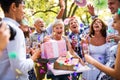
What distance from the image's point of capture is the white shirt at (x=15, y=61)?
1901 millimetres

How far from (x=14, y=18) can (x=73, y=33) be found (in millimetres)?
2906

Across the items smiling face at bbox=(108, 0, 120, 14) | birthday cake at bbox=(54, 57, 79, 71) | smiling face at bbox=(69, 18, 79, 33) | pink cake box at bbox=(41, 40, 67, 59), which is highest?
smiling face at bbox=(108, 0, 120, 14)

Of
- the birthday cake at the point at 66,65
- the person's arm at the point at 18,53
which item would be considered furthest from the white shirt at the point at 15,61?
the birthday cake at the point at 66,65

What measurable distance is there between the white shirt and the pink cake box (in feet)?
5.23

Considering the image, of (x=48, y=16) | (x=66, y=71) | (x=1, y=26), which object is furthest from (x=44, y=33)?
(x=48, y=16)

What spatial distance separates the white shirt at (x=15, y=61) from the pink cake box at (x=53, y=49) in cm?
159

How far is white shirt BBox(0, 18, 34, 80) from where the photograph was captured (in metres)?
1.90

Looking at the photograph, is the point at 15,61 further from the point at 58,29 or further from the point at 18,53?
the point at 58,29

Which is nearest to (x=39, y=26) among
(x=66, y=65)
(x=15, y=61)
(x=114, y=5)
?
(x=66, y=65)

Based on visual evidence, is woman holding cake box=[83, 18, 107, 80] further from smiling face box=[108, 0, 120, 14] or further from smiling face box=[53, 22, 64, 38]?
smiling face box=[108, 0, 120, 14]

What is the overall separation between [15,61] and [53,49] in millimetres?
1840

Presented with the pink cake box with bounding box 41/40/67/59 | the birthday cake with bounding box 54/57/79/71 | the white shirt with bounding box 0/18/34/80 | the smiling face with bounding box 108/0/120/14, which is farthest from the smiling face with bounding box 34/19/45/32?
the white shirt with bounding box 0/18/34/80

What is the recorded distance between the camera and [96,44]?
13.5 ft

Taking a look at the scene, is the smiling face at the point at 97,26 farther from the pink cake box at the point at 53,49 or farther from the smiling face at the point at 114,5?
the smiling face at the point at 114,5
